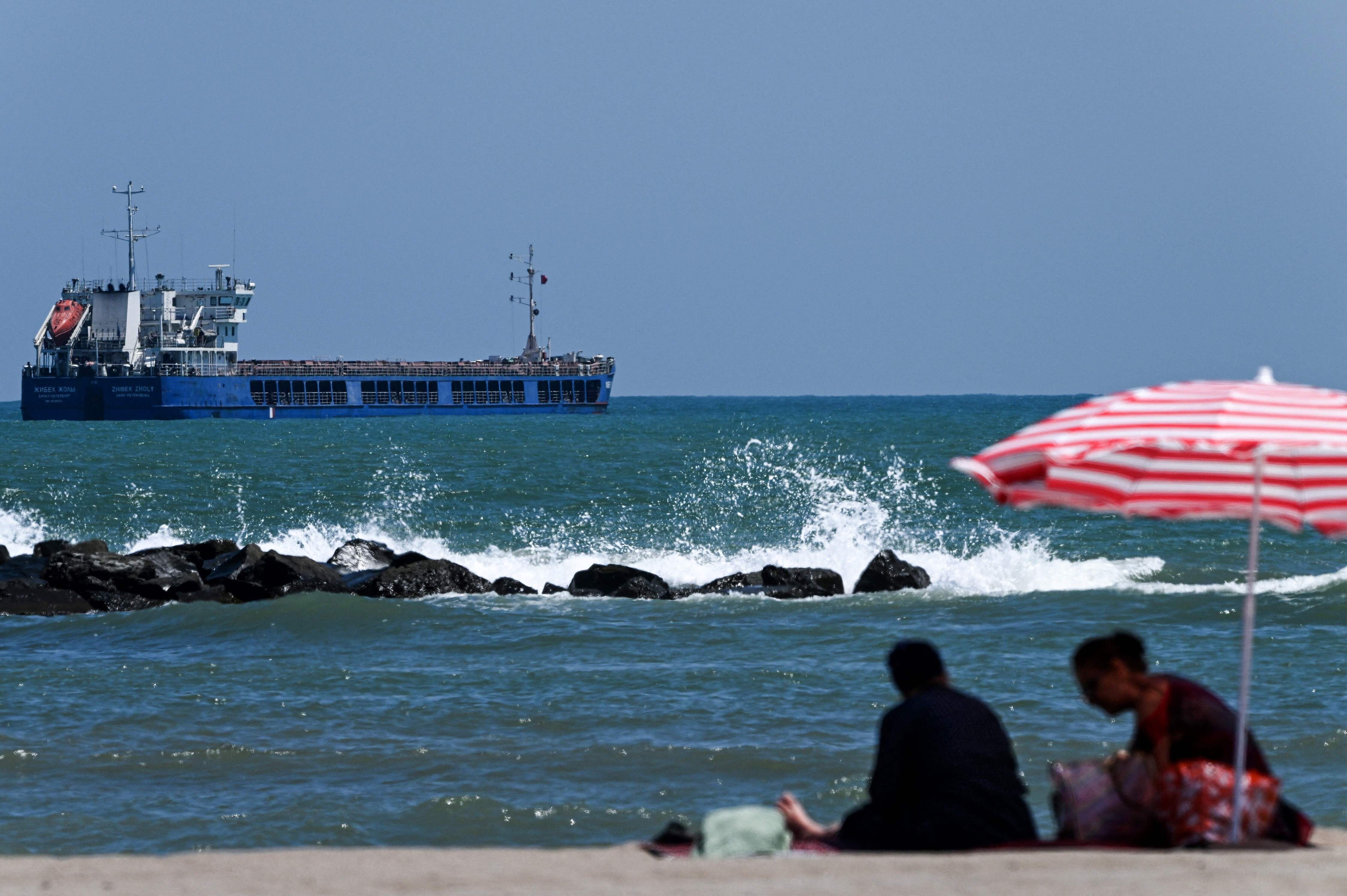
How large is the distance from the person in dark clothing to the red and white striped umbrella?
73cm

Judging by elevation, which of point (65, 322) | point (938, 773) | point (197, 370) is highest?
point (65, 322)

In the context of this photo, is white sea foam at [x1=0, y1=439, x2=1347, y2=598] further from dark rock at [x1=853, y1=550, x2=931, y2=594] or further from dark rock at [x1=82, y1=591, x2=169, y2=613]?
dark rock at [x1=82, y1=591, x2=169, y2=613]

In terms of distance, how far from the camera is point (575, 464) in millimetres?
47625

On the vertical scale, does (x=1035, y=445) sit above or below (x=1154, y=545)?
above

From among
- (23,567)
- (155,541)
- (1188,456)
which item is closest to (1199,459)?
(1188,456)

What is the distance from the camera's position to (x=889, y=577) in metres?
19.3

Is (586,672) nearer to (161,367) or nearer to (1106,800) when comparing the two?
(1106,800)

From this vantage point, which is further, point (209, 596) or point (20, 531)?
point (20, 531)

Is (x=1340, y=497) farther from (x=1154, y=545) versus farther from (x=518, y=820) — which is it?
(x=1154, y=545)

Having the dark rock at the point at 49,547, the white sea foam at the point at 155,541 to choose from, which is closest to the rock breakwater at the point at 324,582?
the dark rock at the point at 49,547

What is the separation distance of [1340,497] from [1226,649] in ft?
28.8

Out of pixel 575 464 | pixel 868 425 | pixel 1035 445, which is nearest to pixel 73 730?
pixel 1035 445

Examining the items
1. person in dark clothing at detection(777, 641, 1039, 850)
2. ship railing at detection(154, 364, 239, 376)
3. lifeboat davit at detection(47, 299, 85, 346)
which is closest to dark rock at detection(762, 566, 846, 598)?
person in dark clothing at detection(777, 641, 1039, 850)

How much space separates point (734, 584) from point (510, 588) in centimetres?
280
